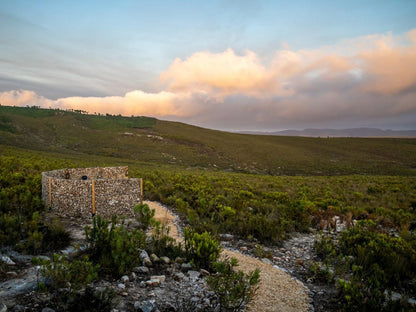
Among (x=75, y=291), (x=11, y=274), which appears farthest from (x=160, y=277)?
(x=11, y=274)

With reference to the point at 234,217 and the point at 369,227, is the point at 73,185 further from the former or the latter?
the point at 369,227

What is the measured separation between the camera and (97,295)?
12.9ft

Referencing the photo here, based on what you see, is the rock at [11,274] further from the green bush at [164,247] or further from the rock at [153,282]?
the green bush at [164,247]

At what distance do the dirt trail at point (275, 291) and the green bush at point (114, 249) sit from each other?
2413 millimetres

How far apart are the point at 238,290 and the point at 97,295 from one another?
2312 mm

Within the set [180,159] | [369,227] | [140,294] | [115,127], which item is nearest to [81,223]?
[140,294]

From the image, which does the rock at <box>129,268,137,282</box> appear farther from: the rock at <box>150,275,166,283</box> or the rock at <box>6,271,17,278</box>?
the rock at <box>6,271,17,278</box>

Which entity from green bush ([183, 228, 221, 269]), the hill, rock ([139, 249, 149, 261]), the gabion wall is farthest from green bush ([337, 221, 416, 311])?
the hill

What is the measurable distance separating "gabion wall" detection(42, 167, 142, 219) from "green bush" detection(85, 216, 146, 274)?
3.93 meters

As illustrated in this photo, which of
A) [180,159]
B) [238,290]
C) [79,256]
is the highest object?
[238,290]

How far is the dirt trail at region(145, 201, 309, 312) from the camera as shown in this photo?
175 inches

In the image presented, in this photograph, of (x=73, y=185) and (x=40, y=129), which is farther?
(x=40, y=129)

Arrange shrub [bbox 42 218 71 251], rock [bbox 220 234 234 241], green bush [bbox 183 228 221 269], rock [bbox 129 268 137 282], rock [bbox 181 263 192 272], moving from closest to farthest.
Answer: rock [bbox 129 268 137 282] → rock [bbox 181 263 192 272] → green bush [bbox 183 228 221 269] → shrub [bbox 42 218 71 251] → rock [bbox 220 234 234 241]

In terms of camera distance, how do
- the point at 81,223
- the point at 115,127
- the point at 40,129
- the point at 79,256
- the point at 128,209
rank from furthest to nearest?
the point at 115,127
the point at 40,129
the point at 128,209
the point at 81,223
the point at 79,256
